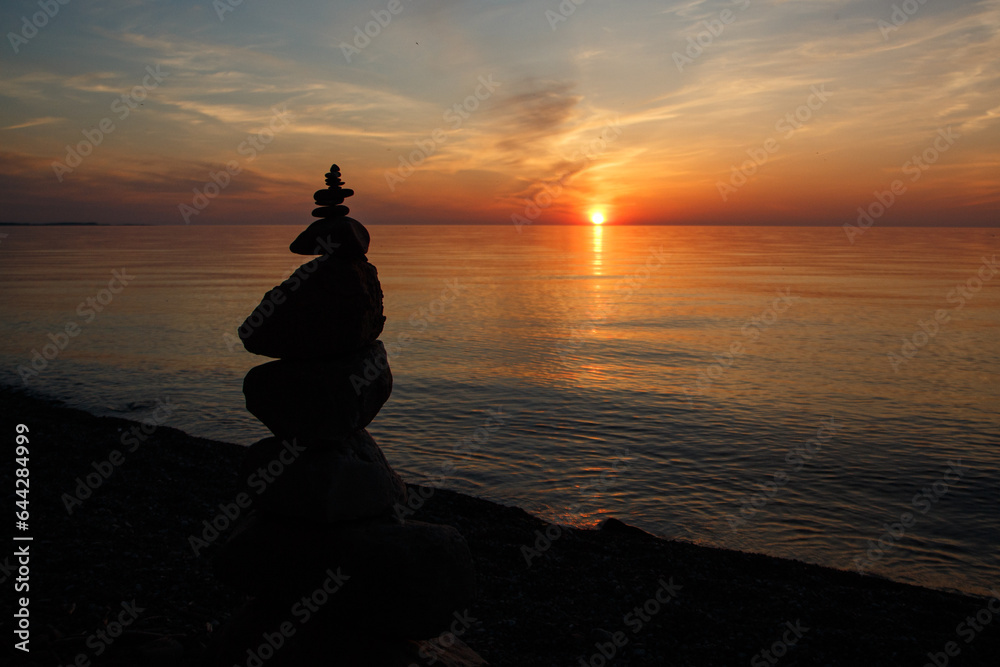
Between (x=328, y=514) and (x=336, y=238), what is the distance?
3.08m

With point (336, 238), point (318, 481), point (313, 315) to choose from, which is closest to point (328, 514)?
point (318, 481)

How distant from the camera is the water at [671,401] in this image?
16.4 metres

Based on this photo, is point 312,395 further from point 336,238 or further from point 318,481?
point 336,238

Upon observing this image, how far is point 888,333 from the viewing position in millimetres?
43188

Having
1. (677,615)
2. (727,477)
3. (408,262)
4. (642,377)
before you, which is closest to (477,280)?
(408,262)

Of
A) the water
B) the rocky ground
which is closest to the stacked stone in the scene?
the rocky ground

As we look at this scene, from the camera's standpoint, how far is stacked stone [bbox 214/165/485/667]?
7.18 metres

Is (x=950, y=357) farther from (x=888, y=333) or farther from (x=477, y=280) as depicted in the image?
(x=477, y=280)

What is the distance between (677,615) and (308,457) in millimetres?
6651

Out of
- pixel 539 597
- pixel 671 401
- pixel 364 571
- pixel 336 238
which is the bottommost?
pixel 539 597

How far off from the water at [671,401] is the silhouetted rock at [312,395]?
9.39m

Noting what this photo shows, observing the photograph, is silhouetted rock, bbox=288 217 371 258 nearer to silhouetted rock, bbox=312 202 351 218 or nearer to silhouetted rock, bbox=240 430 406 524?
silhouetted rock, bbox=312 202 351 218

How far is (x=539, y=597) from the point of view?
11266 mm

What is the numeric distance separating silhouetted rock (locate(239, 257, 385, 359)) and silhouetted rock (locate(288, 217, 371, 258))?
14 cm
